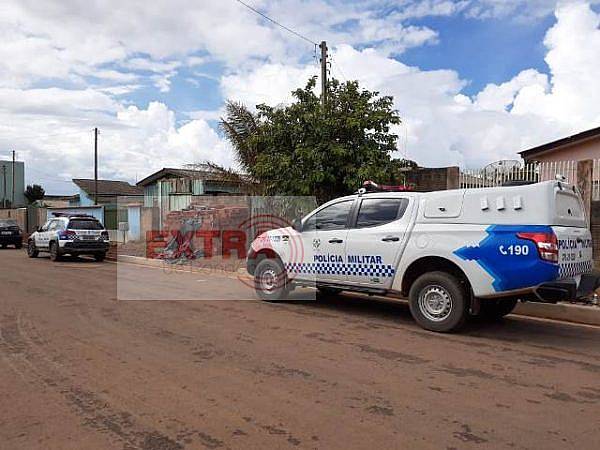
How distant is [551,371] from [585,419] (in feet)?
4.22

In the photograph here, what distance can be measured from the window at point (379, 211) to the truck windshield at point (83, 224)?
509 inches

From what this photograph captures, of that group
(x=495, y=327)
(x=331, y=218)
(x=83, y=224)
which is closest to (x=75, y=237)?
(x=83, y=224)

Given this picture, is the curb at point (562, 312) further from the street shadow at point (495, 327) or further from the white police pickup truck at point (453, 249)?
the white police pickup truck at point (453, 249)

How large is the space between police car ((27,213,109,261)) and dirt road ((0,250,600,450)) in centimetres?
972

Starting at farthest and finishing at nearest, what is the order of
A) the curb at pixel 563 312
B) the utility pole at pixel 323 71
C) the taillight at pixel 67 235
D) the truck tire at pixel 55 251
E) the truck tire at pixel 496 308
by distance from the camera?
the truck tire at pixel 55 251, the taillight at pixel 67 235, the utility pole at pixel 323 71, the curb at pixel 563 312, the truck tire at pixel 496 308

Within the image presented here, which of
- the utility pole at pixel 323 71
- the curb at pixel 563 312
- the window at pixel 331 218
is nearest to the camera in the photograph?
the curb at pixel 563 312

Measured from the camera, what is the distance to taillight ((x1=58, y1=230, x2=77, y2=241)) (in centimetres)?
1759

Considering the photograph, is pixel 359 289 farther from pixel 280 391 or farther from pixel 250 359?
pixel 280 391

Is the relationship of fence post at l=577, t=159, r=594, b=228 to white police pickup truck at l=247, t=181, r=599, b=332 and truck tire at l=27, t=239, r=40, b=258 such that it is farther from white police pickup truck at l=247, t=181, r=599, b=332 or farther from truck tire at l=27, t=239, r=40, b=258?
truck tire at l=27, t=239, r=40, b=258

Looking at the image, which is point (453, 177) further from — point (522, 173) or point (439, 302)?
point (439, 302)

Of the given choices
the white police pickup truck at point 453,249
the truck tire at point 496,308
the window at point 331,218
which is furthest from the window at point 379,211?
the truck tire at point 496,308

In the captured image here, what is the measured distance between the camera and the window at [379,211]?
755cm

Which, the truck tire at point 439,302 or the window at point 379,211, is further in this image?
the window at point 379,211

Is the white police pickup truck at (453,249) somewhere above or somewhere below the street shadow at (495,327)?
above
